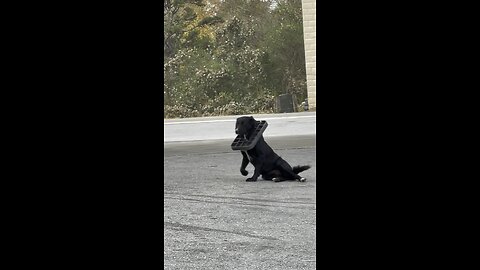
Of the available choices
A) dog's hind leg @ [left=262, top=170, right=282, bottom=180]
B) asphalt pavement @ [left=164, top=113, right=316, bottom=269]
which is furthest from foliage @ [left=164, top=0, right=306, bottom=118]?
dog's hind leg @ [left=262, top=170, right=282, bottom=180]

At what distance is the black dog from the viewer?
16.4 ft

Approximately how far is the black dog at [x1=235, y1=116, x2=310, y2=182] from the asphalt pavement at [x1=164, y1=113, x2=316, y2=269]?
65 mm

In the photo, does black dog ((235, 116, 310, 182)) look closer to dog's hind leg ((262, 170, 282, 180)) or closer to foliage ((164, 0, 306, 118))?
dog's hind leg ((262, 170, 282, 180))

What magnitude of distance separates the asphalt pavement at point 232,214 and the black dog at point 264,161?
65 millimetres

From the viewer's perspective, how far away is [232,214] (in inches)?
167

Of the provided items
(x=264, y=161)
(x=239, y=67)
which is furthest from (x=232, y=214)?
(x=239, y=67)

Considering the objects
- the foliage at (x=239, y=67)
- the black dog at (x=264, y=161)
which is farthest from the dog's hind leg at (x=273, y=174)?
the foliage at (x=239, y=67)

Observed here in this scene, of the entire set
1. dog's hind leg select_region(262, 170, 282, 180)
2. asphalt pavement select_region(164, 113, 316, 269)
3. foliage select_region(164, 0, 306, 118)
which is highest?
foliage select_region(164, 0, 306, 118)

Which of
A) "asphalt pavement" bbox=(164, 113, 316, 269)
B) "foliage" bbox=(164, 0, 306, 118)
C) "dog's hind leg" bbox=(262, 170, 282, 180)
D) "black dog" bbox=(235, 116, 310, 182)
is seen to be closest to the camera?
"asphalt pavement" bbox=(164, 113, 316, 269)

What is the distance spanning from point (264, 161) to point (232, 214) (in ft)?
3.00
